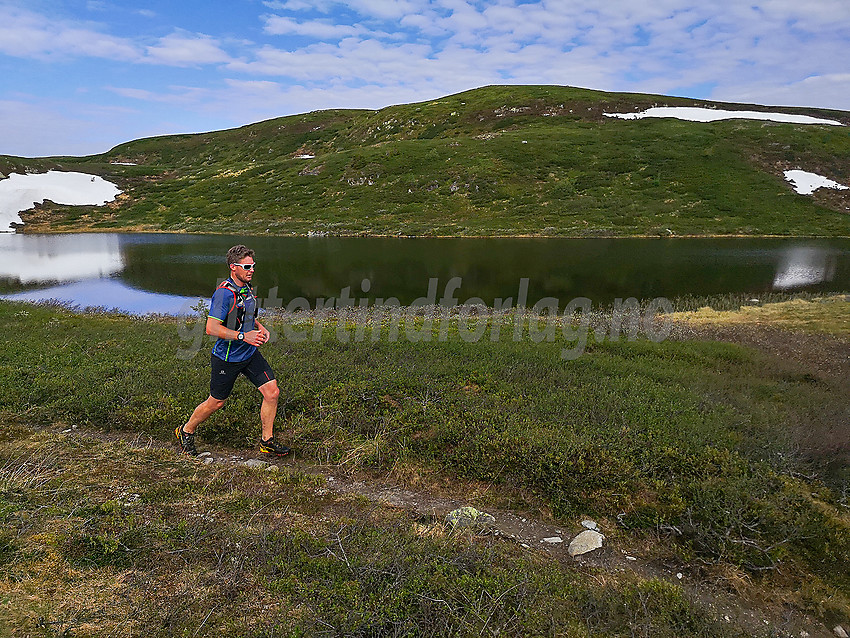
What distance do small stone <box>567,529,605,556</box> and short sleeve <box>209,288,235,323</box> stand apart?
19.3 feet

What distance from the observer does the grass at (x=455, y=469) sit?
185 inches

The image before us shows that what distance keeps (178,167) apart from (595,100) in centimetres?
12002

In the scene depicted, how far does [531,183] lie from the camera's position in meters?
79.9

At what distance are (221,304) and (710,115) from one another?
12672cm

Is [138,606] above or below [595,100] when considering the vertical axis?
below

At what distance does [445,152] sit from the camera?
3585 inches

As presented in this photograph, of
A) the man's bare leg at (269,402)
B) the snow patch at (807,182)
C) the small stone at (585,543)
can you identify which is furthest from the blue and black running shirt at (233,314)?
the snow patch at (807,182)

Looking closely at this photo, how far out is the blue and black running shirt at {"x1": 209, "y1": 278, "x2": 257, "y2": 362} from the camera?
710 cm

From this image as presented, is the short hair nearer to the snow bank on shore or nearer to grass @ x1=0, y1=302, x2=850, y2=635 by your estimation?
grass @ x1=0, y1=302, x2=850, y2=635

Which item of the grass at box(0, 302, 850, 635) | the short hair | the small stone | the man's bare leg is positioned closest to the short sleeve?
the short hair

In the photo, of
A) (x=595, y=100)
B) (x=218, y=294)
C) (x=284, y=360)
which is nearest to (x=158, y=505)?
(x=218, y=294)

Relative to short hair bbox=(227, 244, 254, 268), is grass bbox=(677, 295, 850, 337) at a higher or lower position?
lower

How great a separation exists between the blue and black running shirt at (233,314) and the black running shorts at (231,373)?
0.11 m

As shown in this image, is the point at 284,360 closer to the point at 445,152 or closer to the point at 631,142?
the point at 445,152
